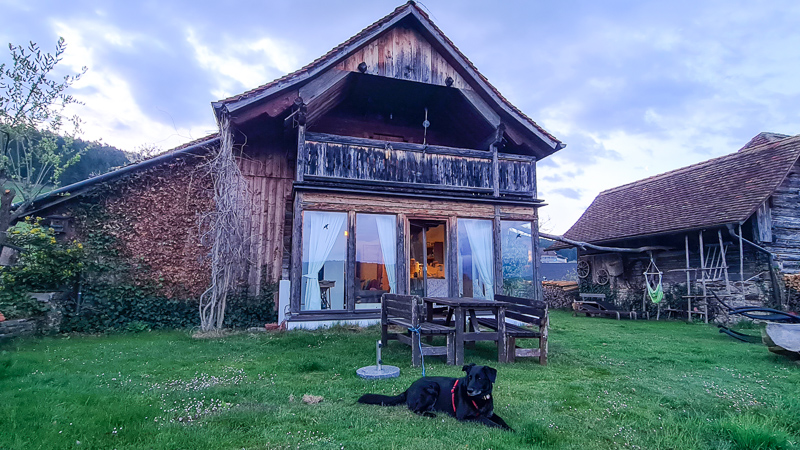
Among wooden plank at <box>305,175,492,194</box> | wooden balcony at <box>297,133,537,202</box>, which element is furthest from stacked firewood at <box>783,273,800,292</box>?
wooden plank at <box>305,175,492,194</box>

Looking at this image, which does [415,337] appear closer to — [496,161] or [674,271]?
[496,161]

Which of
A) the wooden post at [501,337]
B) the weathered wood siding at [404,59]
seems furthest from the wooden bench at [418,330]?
the weathered wood siding at [404,59]

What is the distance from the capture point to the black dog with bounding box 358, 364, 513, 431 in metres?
3.71

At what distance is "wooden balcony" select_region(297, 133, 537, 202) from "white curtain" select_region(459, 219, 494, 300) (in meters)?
0.89

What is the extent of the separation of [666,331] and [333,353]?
952cm

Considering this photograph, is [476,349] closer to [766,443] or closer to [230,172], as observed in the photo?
[766,443]

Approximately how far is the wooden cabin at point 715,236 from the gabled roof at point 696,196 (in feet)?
0.13

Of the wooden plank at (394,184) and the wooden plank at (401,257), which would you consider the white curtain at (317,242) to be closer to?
the wooden plank at (394,184)

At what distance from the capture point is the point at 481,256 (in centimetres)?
1147

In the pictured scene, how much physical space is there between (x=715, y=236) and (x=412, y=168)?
425 inches

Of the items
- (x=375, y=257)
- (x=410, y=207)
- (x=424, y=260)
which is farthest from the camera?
(x=424, y=260)

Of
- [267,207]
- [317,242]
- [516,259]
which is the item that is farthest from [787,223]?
[267,207]

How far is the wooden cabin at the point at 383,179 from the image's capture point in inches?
404

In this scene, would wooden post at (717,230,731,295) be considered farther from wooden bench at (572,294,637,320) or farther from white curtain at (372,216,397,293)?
white curtain at (372,216,397,293)
